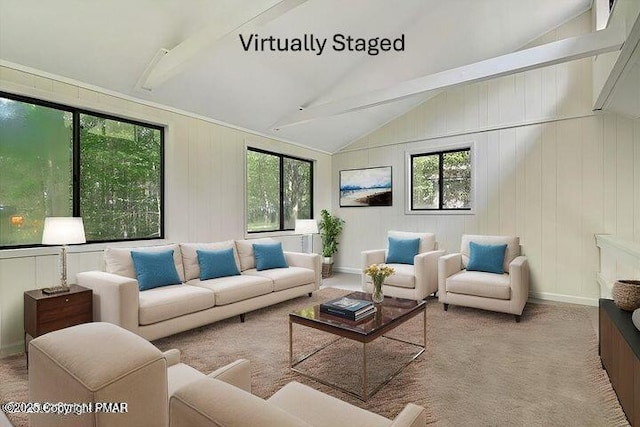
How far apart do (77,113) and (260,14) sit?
219 cm

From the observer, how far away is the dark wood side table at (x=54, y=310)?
2570mm

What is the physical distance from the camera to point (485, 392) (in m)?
2.23

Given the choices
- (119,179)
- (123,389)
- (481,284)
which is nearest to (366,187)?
(481,284)

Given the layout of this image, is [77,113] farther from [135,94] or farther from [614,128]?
[614,128]

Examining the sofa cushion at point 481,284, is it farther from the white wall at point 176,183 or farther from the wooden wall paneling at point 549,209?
the white wall at point 176,183


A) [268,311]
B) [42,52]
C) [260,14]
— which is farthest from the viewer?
[268,311]

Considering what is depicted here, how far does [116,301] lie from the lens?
8.84 feet

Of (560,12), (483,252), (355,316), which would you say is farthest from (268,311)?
(560,12)

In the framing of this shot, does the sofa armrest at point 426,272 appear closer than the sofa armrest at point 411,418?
No

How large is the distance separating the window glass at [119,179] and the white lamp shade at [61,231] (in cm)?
68

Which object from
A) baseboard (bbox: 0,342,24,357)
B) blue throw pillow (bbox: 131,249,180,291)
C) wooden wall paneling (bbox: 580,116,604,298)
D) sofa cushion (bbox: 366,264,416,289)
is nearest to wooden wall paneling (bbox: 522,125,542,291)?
wooden wall paneling (bbox: 580,116,604,298)

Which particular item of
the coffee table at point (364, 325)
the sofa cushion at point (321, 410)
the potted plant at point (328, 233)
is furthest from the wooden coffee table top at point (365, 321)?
the potted plant at point (328, 233)

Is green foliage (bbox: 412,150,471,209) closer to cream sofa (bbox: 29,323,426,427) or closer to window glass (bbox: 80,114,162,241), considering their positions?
window glass (bbox: 80,114,162,241)

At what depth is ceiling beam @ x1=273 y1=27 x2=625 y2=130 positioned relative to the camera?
2828 millimetres
